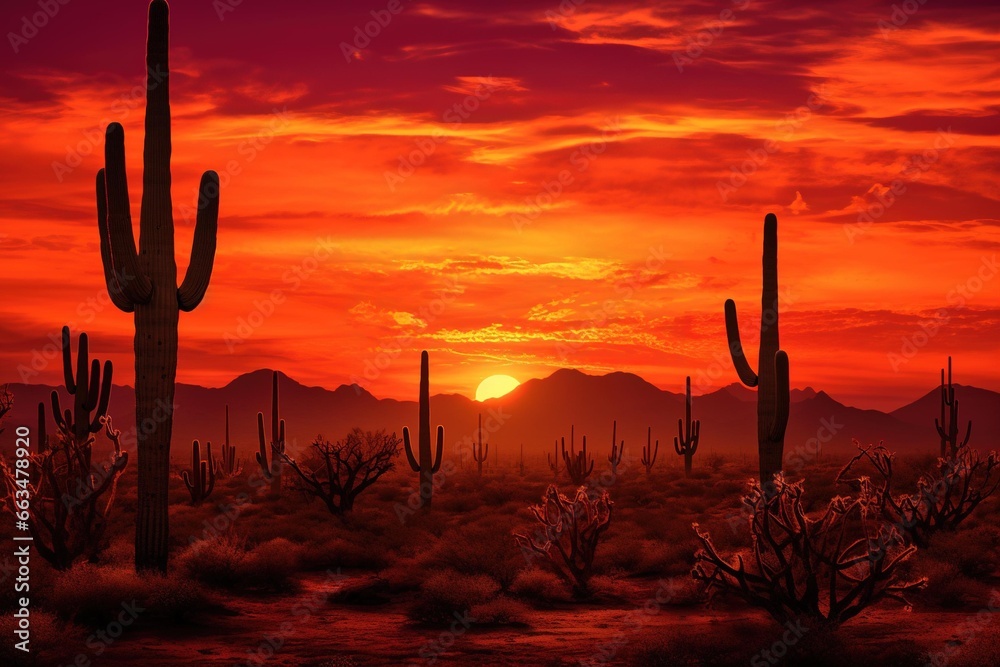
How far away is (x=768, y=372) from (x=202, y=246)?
1134 cm

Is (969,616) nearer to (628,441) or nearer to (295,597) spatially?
(295,597)

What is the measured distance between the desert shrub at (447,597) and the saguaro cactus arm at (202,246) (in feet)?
19.9

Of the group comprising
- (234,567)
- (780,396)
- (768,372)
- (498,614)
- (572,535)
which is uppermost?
(768,372)

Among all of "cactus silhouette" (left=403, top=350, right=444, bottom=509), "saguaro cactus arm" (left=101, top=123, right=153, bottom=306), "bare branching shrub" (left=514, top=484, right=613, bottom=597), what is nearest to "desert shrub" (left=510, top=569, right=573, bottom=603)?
"bare branching shrub" (left=514, top=484, right=613, bottom=597)

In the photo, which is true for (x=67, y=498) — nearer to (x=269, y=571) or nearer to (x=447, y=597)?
(x=269, y=571)

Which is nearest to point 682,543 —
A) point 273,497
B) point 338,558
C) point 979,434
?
point 338,558

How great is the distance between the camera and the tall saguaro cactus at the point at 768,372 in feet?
66.6

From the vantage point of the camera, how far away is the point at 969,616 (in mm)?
16344

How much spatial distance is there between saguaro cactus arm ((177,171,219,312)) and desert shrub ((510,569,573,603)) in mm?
→ 7439

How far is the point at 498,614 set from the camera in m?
16.0

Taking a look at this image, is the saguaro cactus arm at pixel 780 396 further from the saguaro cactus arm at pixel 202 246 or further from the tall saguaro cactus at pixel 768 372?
the saguaro cactus arm at pixel 202 246

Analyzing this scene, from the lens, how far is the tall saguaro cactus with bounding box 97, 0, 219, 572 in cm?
1623

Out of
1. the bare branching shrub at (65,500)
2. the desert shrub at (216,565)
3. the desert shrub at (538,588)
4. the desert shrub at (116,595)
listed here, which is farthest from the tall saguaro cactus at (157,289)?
the desert shrub at (538,588)

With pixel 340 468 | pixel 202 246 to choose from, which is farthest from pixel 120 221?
pixel 340 468
